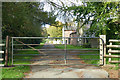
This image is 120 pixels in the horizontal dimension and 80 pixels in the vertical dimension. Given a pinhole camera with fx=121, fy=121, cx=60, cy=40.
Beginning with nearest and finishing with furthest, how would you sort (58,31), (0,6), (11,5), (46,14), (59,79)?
(59,79), (0,6), (11,5), (46,14), (58,31)

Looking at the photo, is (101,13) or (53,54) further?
(101,13)

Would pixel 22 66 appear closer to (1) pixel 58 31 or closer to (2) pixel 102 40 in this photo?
(2) pixel 102 40

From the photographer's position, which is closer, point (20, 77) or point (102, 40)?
point (20, 77)

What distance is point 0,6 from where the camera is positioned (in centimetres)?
651

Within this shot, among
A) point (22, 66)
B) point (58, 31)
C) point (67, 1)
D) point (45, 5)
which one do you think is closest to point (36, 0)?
point (45, 5)

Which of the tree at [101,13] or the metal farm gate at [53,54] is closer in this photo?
the metal farm gate at [53,54]

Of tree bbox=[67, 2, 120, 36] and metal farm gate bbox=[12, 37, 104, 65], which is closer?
metal farm gate bbox=[12, 37, 104, 65]

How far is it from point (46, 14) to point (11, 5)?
6.46 m

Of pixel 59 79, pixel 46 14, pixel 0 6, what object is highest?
pixel 46 14

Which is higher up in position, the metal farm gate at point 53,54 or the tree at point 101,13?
the tree at point 101,13

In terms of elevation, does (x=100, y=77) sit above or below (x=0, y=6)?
below

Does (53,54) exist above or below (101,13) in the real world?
below

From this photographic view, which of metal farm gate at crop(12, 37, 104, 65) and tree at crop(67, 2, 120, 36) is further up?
tree at crop(67, 2, 120, 36)

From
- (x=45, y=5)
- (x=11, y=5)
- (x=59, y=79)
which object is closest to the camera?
(x=59, y=79)
